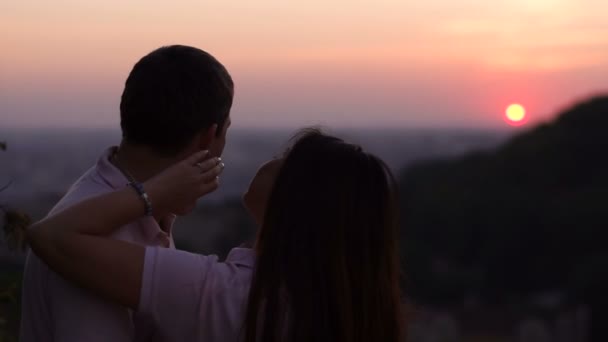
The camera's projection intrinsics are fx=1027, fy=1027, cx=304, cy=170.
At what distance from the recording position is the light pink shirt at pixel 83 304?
2361 mm

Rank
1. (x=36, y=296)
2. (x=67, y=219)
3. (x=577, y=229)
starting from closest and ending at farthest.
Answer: (x=67, y=219), (x=36, y=296), (x=577, y=229)

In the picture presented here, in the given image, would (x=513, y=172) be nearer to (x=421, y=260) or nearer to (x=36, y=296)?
(x=421, y=260)

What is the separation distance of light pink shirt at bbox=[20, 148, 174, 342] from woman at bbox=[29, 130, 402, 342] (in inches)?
3.7

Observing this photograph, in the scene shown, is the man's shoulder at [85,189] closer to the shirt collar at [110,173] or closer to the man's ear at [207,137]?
Result: the shirt collar at [110,173]

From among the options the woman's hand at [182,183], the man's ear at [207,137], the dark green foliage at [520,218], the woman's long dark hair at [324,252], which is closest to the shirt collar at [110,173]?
the woman's hand at [182,183]

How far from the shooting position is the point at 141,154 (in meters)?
2.50

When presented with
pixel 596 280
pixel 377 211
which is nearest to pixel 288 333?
pixel 377 211

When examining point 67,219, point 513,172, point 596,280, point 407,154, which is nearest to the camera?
point 67,219

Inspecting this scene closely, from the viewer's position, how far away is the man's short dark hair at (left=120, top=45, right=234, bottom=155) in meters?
2.42

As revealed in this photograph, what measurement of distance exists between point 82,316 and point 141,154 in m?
0.41

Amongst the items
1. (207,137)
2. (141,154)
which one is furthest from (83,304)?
(207,137)

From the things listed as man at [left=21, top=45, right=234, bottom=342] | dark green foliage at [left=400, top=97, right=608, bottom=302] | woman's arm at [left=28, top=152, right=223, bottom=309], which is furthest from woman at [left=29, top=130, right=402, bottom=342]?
dark green foliage at [left=400, top=97, right=608, bottom=302]

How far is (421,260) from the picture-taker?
3603cm

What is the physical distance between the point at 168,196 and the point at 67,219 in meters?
0.24
